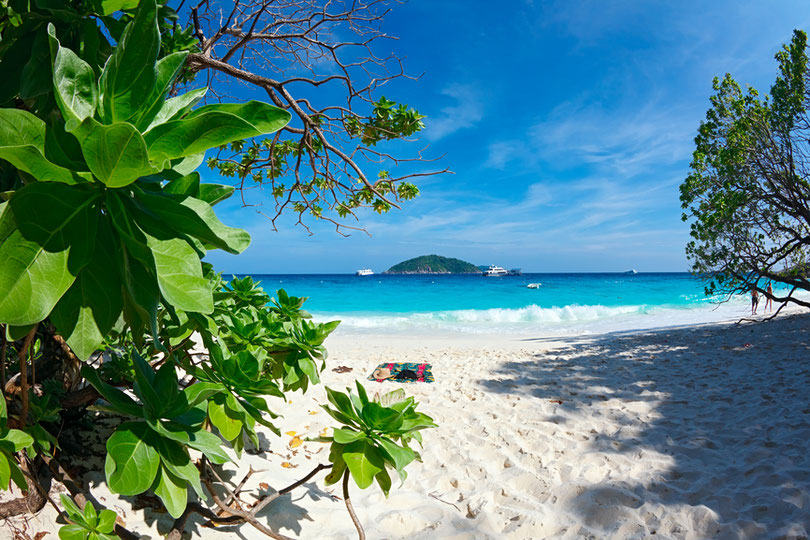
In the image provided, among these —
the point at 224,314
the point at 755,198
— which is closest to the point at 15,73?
the point at 224,314

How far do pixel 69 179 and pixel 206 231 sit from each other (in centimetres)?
23

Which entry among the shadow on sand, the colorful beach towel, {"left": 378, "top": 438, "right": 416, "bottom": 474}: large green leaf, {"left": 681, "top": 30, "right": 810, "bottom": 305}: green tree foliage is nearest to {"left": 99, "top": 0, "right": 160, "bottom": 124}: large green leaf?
{"left": 378, "top": 438, "right": 416, "bottom": 474}: large green leaf

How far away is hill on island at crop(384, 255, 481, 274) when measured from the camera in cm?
8106

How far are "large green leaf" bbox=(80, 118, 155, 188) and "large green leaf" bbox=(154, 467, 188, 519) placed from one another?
0.75 metres

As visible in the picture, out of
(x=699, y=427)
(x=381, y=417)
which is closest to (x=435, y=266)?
(x=699, y=427)

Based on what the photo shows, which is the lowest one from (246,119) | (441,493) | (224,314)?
(441,493)

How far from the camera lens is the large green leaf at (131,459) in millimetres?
897

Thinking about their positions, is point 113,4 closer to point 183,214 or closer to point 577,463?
point 183,214

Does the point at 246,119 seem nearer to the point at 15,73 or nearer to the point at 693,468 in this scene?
the point at 15,73

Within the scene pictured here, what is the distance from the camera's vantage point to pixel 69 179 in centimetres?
67

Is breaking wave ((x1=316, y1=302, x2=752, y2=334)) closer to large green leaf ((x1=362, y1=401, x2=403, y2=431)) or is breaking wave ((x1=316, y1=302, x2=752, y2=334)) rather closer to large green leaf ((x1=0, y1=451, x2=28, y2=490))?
large green leaf ((x1=362, y1=401, x2=403, y2=431))

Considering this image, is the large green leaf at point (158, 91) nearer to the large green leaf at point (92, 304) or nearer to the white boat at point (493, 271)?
the large green leaf at point (92, 304)

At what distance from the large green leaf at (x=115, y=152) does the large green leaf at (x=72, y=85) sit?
0.06 m

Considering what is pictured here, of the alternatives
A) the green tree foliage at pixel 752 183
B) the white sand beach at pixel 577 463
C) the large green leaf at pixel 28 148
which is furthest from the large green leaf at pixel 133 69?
the green tree foliage at pixel 752 183
